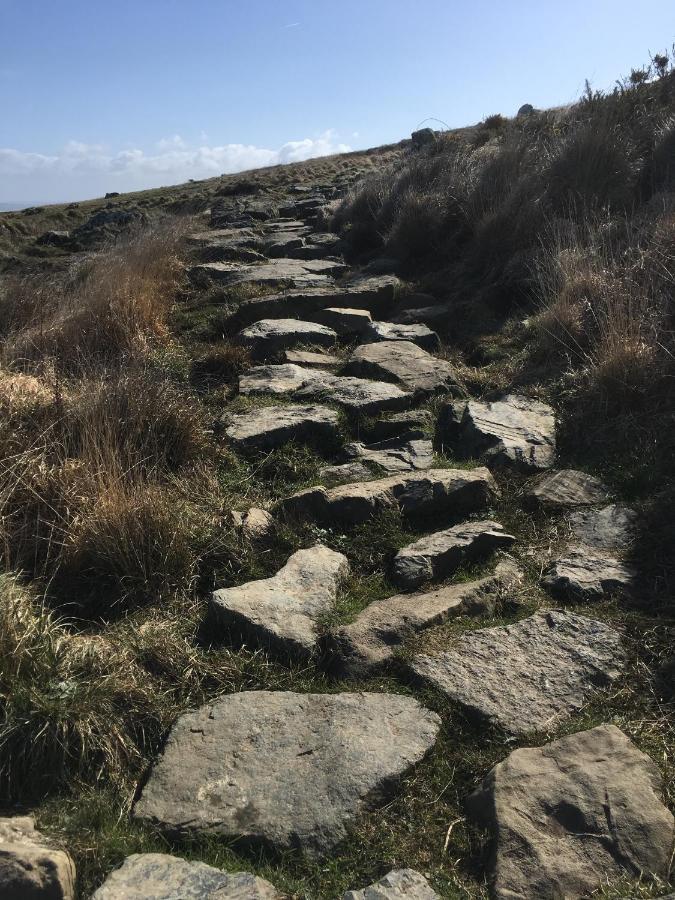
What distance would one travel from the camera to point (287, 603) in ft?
9.29

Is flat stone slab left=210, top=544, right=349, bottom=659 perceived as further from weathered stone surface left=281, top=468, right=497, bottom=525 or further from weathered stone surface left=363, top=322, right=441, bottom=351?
weathered stone surface left=363, top=322, right=441, bottom=351

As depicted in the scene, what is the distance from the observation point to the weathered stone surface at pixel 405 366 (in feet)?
15.8

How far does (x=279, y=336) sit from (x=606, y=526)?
3.20 meters

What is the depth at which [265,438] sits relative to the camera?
4.12 m

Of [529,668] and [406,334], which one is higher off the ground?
[406,334]

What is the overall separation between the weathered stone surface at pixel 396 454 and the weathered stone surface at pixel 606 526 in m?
0.85

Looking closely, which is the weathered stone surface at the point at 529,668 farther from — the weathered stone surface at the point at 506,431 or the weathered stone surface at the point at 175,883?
the weathered stone surface at the point at 506,431

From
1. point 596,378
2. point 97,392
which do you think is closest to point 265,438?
point 97,392

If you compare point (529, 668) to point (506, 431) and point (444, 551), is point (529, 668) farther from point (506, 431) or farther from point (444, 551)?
point (506, 431)

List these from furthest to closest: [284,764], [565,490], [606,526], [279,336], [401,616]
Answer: [279,336] → [565,490] → [606,526] → [401,616] → [284,764]

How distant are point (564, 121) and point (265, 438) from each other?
24.9ft

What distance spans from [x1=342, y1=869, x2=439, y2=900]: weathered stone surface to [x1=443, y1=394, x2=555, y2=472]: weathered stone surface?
2.23 m

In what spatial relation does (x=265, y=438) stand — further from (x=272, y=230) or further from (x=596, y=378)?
(x=272, y=230)

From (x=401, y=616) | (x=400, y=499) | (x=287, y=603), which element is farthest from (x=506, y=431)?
(x=287, y=603)
